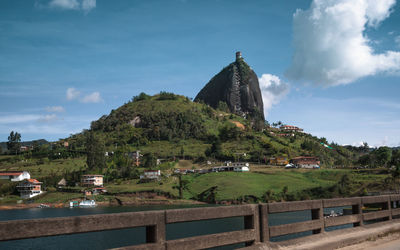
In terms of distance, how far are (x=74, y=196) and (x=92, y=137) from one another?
1904 inches

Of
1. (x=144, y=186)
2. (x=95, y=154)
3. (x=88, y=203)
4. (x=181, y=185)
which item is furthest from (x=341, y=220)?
(x=95, y=154)

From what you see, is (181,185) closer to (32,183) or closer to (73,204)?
(73,204)

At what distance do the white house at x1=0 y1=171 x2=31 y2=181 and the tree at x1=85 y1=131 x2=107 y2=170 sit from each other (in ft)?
88.4

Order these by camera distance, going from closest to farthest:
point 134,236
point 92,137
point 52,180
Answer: point 134,236 → point 52,180 → point 92,137

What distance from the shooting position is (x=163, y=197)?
127 metres

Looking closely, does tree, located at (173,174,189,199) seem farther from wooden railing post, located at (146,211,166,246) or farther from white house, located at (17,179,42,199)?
wooden railing post, located at (146,211,166,246)

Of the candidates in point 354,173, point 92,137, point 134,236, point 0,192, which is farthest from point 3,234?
point 92,137

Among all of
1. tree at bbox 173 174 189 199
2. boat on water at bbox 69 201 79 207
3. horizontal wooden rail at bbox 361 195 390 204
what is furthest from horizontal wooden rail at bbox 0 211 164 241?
boat on water at bbox 69 201 79 207

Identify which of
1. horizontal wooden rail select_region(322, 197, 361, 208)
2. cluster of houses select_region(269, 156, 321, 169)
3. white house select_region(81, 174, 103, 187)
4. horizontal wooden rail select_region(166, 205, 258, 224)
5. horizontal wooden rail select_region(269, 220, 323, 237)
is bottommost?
white house select_region(81, 174, 103, 187)

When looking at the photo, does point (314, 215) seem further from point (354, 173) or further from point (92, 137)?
point (92, 137)

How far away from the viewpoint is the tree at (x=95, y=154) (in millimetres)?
163750

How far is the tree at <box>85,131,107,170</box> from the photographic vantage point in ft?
537

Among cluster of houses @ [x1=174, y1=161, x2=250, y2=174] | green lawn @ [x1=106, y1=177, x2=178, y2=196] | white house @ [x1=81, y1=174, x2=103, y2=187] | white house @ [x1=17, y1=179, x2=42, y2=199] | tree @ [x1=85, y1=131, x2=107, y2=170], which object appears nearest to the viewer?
green lawn @ [x1=106, y1=177, x2=178, y2=196]

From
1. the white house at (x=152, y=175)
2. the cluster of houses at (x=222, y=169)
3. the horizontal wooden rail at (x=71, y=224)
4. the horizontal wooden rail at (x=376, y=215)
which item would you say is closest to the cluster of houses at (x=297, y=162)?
the cluster of houses at (x=222, y=169)
